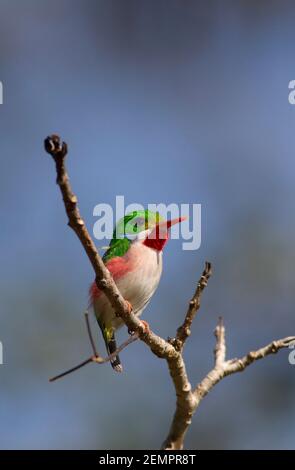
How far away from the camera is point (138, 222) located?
3.29m

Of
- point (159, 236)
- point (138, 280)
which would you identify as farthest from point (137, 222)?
point (138, 280)

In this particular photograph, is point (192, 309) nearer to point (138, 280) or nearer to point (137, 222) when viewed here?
point (138, 280)

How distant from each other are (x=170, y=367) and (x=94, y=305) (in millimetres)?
647

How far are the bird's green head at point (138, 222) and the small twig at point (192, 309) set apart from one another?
2.70ft

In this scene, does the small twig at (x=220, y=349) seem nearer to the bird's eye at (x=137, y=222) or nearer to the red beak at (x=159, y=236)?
the red beak at (x=159, y=236)

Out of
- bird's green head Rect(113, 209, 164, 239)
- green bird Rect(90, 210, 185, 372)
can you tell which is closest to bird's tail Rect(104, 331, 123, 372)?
green bird Rect(90, 210, 185, 372)

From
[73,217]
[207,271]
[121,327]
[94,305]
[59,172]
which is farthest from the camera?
[121,327]

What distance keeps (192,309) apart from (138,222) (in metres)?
0.96

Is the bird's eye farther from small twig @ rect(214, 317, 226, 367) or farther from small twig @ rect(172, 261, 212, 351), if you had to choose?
small twig @ rect(172, 261, 212, 351)

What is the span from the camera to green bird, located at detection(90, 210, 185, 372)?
3.15 m
